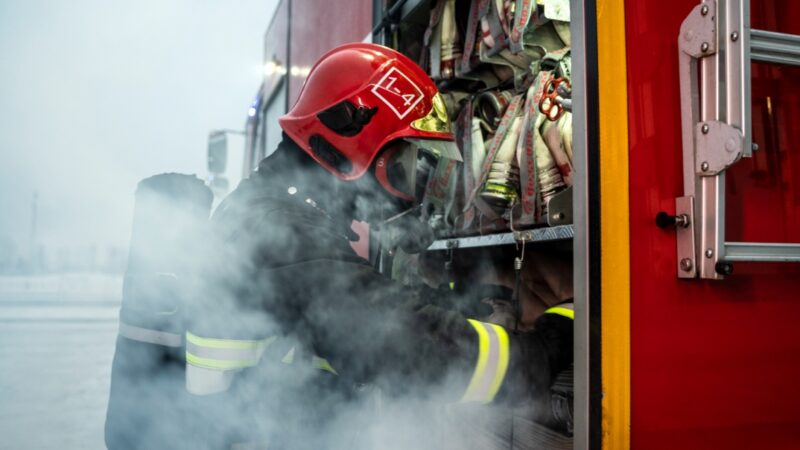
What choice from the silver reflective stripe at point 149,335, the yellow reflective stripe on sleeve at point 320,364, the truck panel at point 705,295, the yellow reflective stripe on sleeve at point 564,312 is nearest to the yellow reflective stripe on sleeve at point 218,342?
the silver reflective stripe at point 149,335

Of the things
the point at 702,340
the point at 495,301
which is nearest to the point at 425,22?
the point at 495,301

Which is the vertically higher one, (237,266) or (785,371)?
(237,266)

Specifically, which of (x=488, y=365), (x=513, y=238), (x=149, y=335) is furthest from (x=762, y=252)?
(x=149, y=335)

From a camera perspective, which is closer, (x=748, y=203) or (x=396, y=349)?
(x=748, y=203)

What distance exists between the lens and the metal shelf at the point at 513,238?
5.29 feet

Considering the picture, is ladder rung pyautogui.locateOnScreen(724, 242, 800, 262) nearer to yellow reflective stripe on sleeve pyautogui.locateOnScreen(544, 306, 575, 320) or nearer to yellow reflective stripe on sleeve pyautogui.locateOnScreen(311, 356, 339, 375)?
yellow reflective stripe on sleeve pyautogui.locateOnScreen(544, 306, 575, 320)

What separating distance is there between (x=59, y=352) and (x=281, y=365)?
14.0 ft

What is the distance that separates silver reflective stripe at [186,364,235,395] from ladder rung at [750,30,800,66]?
141cm

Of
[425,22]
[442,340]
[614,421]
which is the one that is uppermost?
[425,22]

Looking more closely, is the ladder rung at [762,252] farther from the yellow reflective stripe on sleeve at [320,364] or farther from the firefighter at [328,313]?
the yellow reflective stripe on sleeve at [320,364]

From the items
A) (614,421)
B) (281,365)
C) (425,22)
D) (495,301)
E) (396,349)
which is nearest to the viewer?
(614,421)

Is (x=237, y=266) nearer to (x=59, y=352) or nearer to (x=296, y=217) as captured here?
(x=296, y=217)

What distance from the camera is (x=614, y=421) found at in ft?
3.59

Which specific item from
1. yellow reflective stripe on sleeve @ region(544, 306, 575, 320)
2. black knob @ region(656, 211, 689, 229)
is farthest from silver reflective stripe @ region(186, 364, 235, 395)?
black knob @ region(656, 211, 689, 229)
